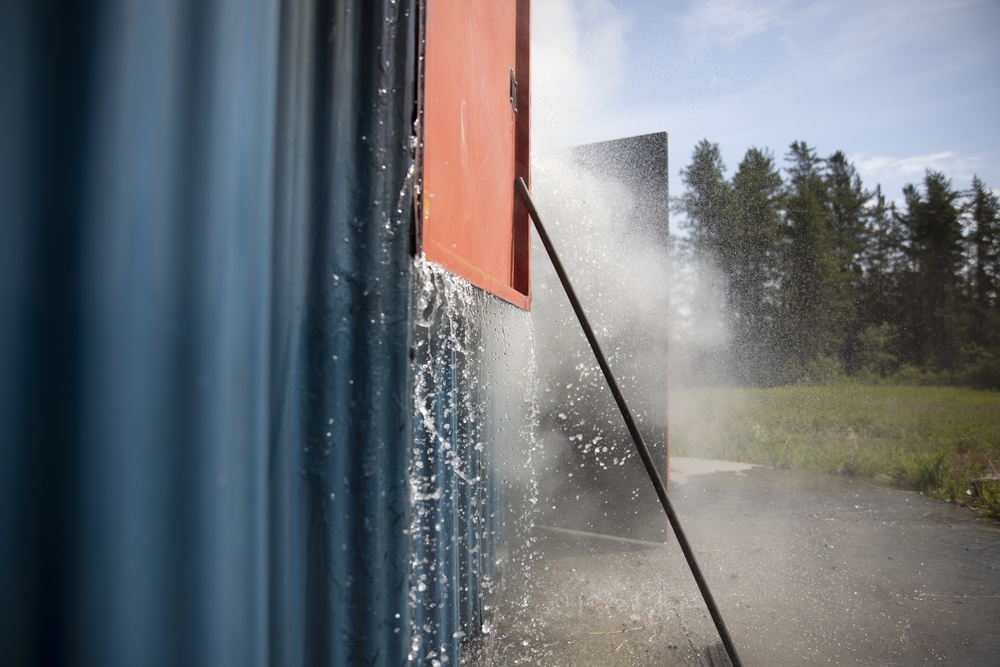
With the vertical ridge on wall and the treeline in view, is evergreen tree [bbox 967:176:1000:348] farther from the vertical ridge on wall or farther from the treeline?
the vertical ridge on wall

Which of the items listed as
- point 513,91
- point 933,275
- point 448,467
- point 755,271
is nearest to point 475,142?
point 513,91

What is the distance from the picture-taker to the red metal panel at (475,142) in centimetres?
125

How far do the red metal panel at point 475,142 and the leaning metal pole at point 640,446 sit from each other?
0.59 feet

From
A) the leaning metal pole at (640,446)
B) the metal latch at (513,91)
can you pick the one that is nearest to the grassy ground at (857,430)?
the leaning metal pole at (640,446)

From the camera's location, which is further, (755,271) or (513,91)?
(755,271)

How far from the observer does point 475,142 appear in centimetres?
165

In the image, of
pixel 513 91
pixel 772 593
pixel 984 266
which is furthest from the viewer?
pixel 984 266

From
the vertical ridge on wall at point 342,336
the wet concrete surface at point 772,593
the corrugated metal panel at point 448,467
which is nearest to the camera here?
the vertical ridge on wall at point 342,336

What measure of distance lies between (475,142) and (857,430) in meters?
10.1

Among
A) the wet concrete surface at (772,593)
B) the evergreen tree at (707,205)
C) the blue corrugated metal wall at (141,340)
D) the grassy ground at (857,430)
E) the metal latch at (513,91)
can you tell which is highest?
the evergreen tree at (707,205)

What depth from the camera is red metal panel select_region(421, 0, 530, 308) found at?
1255 mm

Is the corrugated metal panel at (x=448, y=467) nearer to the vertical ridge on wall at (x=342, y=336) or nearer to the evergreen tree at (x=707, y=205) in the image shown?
the vertical ridge on wall at (x=342, y=336)

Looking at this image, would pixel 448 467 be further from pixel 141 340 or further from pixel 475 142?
pixel 141 340

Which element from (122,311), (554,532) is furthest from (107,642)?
(554,532)
